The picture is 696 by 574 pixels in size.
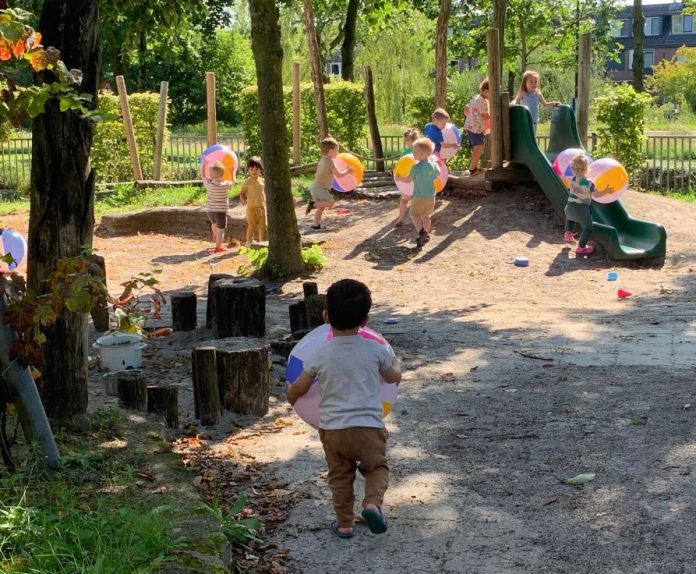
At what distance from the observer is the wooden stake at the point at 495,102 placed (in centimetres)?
1628

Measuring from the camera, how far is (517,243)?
14555 millimetres

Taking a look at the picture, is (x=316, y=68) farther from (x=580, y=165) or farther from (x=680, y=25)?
(x=680, y=25)

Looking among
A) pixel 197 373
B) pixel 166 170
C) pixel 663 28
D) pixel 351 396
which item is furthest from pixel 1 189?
pixel 663 28

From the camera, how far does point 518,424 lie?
21.6 feet

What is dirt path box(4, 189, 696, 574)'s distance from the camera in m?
4.71

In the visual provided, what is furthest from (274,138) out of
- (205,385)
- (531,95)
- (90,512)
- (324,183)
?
(90,512)

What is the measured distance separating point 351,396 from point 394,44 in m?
36.7

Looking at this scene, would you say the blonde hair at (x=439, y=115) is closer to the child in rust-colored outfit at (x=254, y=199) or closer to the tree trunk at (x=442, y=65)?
the tree trunk at (x=442, y=65)

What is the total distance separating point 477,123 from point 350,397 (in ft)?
44.1

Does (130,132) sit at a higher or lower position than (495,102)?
lower

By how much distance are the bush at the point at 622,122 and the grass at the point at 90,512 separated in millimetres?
18174

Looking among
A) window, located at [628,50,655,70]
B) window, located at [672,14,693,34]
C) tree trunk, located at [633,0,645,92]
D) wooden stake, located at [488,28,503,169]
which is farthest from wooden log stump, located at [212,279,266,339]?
window, located at [672,14,693,34]

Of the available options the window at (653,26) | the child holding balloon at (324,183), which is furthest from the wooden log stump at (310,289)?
the window at (653,26)

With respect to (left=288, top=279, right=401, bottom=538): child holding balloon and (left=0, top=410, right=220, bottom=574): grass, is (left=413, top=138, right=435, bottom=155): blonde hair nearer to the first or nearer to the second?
(left=0, top=410, right=220, bottom=574): grass
